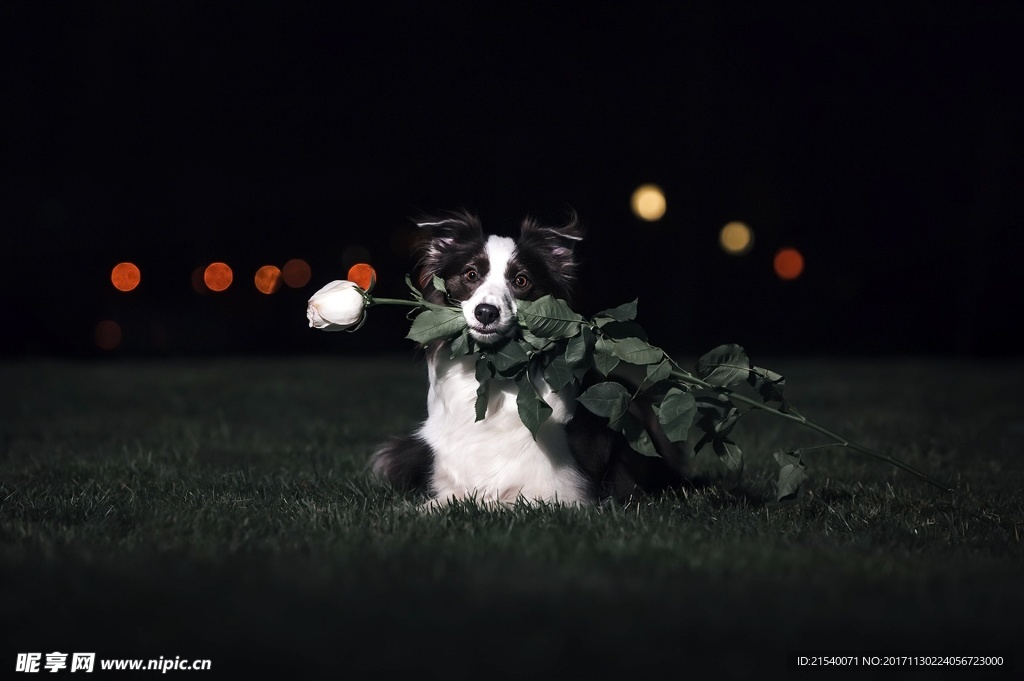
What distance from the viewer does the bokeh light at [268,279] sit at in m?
24.4

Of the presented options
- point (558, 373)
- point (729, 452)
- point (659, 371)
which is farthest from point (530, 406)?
point (729, 452)

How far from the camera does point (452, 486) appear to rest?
535 centimetres

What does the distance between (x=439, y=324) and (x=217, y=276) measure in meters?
20.9

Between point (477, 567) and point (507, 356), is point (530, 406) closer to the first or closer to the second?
point (507, 356)

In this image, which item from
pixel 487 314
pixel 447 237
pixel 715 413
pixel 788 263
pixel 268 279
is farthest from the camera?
pixel 788 263

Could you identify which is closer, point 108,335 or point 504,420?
point 504,420

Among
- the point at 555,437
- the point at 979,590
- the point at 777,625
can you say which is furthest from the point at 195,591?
the point at 979,590

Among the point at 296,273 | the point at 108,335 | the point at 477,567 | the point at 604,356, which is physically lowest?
the point at 108,335

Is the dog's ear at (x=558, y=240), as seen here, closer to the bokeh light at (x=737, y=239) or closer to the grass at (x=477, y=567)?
the grass at (x=477, y=567)

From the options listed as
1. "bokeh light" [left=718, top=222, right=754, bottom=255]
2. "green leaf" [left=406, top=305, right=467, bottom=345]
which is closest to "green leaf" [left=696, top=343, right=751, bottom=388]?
"green leaf" [left=406, top=305, right=467, bottom=345]

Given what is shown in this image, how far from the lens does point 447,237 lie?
5395 mm

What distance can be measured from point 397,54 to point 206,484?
57.4ft

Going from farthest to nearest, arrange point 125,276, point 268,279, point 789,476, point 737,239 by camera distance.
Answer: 1. point 737,239
2. point 268,279
3. point 125,276
4. point 789,476

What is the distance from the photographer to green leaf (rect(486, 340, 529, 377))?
465 centimetres
